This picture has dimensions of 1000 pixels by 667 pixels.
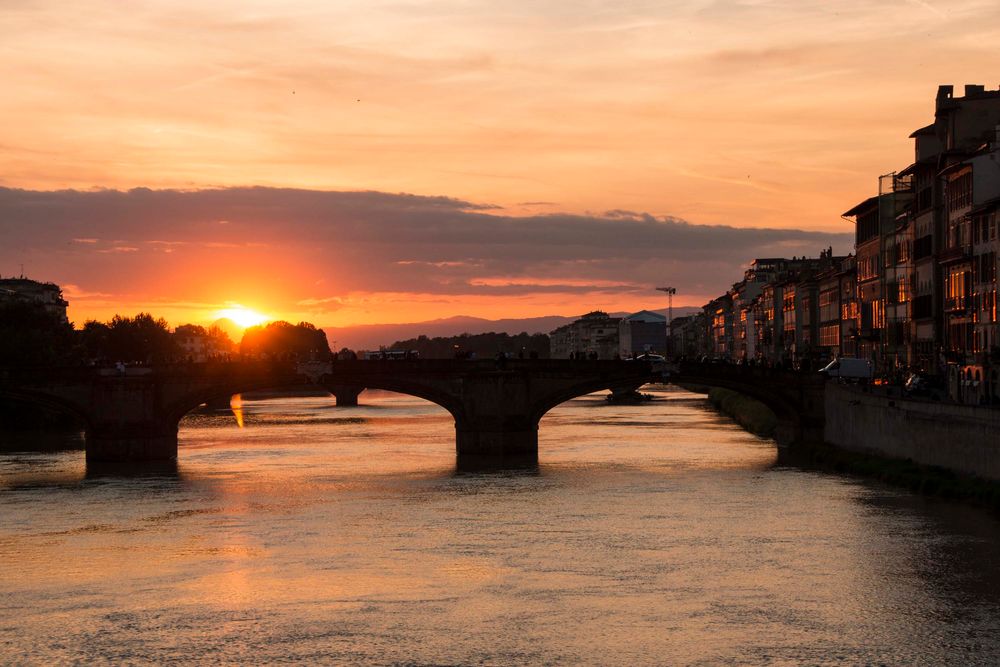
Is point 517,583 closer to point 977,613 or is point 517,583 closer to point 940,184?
point 977,613

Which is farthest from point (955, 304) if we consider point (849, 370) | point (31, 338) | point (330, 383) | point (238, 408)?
point (238, 408)

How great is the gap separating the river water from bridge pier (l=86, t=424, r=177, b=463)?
Result: 504 centimetres

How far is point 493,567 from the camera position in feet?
137

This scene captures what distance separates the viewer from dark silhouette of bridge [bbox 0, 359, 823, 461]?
76.8 m

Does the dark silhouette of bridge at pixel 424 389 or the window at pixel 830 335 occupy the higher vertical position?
the window at pixel 830 335

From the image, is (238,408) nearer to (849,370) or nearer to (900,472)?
(849,370)

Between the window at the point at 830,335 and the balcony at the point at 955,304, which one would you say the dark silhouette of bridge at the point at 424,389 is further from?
the window at the point at 830,335

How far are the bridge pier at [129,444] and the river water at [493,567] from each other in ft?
16.5

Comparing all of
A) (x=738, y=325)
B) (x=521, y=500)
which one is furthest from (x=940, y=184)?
(x=738, y=325)

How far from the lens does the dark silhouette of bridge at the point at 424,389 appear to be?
76750mm

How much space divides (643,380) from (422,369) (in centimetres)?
1139

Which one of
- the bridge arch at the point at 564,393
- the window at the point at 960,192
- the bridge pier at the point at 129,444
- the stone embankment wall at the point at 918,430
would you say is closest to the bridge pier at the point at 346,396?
the bridge pier at the point at 129,444

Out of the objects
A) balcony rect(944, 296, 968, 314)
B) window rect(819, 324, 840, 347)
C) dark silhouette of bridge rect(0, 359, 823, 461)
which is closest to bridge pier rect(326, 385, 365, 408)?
window rect(819, 324, 840, 347)

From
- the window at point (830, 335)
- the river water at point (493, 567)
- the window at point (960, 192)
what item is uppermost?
the window at point (960, 192)
